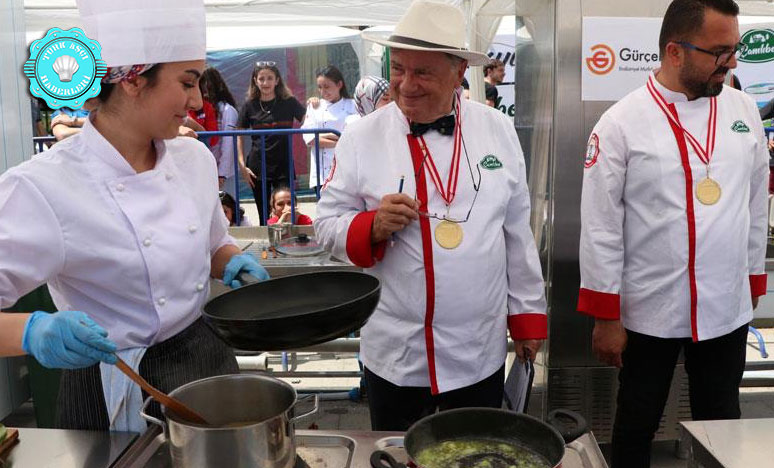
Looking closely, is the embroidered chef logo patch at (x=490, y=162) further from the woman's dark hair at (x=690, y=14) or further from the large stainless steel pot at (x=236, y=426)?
the large stainless steel pot at (x=236, y=426)

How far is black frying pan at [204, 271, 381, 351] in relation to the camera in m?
1.04

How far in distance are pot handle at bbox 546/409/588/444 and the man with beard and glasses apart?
3.43 feet

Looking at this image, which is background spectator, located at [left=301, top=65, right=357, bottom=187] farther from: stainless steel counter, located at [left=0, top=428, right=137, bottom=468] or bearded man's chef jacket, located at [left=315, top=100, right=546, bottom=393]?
stainless steel counter, located at [left=0, top=428, right=137, bottom=468]

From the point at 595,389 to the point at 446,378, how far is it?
4.42 feet

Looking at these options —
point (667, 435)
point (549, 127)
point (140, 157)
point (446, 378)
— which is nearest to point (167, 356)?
point (140, 157)

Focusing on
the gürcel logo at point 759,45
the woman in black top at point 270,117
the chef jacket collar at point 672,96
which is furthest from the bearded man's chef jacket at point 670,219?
the gürcel logo at point 759,45

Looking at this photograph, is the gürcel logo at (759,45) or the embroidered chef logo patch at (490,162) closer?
the embroidered chef logo patch at (490,162)

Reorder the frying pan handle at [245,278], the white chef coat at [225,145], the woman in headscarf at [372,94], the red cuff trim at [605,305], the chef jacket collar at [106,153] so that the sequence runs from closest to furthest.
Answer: the chef jacket collar at [106,153]
the frying pan handle at [245,278]
the red cuff trim at [605,305]
the woman in headscarf at [372,94]
the white chef coat at [225,145]

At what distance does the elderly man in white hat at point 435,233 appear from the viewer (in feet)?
5.73

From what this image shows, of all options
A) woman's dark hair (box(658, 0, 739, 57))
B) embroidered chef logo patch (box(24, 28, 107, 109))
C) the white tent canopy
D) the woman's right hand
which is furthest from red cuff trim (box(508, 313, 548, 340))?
the white tent canopy

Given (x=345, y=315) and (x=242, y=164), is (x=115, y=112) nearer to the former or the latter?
(x=345, y=315)

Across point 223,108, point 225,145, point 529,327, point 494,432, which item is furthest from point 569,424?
point 223,108

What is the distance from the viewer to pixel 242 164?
17.8ft

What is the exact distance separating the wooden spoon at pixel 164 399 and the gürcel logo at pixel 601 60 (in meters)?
2.14
